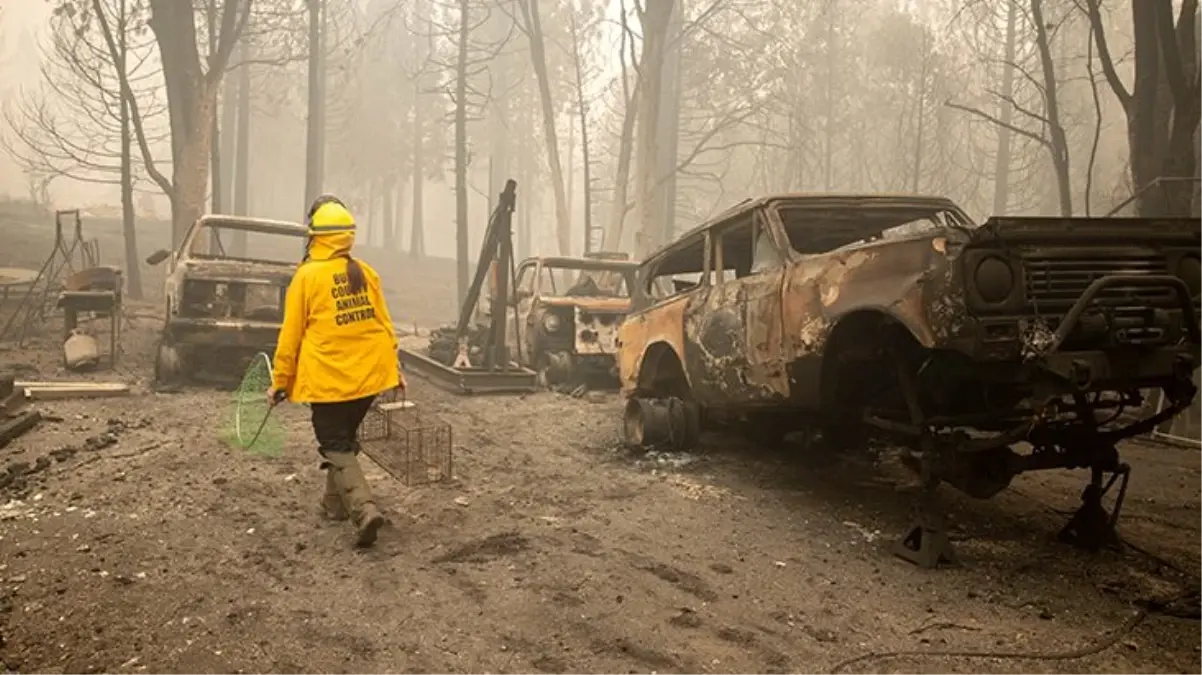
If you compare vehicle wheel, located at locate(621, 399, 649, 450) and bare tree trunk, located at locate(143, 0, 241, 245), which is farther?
bare tree trunk, located at locate(143, 0, 241, 245)

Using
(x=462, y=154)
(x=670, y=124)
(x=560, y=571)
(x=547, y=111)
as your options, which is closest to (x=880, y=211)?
(x=560, y=571)

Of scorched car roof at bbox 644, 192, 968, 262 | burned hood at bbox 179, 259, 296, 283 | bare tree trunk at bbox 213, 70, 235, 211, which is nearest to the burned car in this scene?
burned hood at bbox 179, 259, 296, 283

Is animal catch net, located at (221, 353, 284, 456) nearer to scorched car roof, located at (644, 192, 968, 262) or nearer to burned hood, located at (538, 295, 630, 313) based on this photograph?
scorched car roof, located at (644, 192, 968, 262)

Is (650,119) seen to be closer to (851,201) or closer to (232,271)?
(232,271)

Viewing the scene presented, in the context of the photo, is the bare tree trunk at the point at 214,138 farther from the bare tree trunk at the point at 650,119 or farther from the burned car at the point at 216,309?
the bare tree trunk at the point at 650,119

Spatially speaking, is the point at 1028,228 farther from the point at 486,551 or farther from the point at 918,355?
the point at 486,551

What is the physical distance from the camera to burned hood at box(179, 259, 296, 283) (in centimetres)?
892

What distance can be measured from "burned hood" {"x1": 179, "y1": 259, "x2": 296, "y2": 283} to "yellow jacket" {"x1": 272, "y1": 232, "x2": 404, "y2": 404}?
536 cm

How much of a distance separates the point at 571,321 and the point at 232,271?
4.38 meters

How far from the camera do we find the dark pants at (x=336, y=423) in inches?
167

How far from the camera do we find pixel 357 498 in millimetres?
4141

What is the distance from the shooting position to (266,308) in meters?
9.28

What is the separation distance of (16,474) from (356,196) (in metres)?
40.7

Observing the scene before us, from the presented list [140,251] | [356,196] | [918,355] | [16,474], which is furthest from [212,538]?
[356,196]
